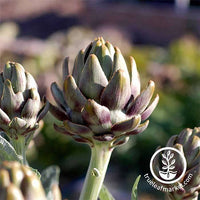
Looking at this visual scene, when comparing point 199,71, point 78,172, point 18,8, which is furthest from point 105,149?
point 18,8

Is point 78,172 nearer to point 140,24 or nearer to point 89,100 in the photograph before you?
point 89,100

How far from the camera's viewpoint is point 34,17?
6379 mm

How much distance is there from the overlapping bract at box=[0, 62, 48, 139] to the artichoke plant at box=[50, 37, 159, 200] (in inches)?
1.1

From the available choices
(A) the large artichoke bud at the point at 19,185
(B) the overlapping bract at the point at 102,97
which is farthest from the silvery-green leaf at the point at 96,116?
(A) the large artichoke bud at the point at 19,185

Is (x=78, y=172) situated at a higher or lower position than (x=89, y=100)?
lower

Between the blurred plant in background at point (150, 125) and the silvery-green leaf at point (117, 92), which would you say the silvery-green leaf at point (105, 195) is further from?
the blurred plant in background at point (150, 125)

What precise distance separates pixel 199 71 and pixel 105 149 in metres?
2.66

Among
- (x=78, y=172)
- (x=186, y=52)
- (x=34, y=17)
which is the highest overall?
(x=186, y=52)

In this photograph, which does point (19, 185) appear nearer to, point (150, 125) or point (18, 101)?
point (18, 101)

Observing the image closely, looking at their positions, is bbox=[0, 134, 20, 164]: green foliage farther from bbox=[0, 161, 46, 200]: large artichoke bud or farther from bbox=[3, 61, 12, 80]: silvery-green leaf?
bbox=[0, 161, 46, 200]: large artichoke bud

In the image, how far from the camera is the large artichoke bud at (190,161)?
0.51 m

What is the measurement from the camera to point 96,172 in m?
0.53

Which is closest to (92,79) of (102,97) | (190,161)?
(102,97)

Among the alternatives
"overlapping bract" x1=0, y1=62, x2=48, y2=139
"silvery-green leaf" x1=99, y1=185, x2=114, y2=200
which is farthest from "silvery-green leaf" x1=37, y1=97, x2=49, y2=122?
"silvery-green leaf" x1=99, y1=185, x2=114, y2=200
